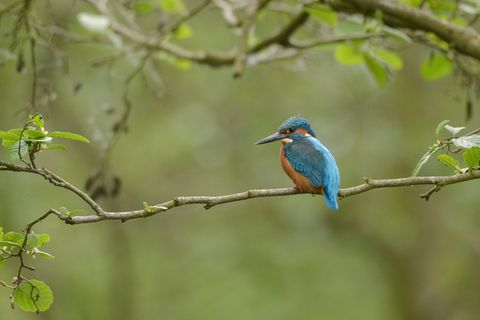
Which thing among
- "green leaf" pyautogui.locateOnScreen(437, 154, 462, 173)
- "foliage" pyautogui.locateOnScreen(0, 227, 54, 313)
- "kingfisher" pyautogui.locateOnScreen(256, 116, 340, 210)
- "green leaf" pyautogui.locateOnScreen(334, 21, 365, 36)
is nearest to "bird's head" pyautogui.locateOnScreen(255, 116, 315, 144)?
"kingfisher" pyautogui.locateOnScreen(256, 116, 340, 210)

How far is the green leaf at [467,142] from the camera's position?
2465mm

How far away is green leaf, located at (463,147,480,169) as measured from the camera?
2.51m

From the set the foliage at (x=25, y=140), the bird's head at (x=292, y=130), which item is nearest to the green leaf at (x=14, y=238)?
the foliage at (x=25, y=140)

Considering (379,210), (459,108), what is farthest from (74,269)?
(459,108)

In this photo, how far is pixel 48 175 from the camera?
2.39 metres

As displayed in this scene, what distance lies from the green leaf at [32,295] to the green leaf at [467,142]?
1455 millimetres

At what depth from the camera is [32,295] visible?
247 cm

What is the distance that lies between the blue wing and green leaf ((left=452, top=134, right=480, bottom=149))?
3.85ft

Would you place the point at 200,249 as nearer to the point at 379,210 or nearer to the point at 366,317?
the point at 379,210

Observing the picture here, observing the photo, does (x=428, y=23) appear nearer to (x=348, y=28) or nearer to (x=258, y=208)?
(x=348, y=28)

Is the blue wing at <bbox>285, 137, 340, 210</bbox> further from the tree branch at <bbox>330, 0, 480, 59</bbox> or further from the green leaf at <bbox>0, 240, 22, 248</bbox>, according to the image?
the green leaf at <bbox>0, 240, 22, 248</bbox>

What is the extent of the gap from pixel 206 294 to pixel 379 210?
2574mm

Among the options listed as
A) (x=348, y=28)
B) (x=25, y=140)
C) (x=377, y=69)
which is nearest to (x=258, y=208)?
(x=377, y=69)

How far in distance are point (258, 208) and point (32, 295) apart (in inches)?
272
